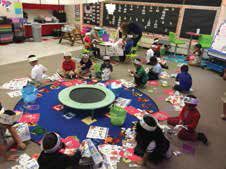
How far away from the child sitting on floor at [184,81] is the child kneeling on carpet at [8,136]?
3721 millimetres

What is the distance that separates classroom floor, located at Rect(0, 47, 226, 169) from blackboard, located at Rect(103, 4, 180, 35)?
7.48 ft

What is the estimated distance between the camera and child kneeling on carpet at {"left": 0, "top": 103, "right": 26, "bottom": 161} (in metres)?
2.53

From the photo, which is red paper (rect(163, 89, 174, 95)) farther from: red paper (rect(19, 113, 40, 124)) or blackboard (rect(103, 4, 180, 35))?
blackboard (rect(103, 4, 180, 35))

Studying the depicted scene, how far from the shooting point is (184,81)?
484cm

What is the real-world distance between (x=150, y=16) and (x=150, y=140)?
7246 mm

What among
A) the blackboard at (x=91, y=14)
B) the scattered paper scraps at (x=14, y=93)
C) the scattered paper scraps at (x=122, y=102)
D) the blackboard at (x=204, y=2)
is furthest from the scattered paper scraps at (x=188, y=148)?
the blackboard at (x=91, y=14)

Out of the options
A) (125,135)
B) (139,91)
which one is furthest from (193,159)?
(139,91)

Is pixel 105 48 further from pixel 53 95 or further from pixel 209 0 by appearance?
pixel 209 0

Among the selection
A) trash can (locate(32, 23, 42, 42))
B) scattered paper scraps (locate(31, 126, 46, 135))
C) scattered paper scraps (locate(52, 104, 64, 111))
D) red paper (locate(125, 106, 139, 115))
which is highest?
trash can (locate(32, 23, 42, 42))

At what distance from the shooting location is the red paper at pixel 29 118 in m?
3.41

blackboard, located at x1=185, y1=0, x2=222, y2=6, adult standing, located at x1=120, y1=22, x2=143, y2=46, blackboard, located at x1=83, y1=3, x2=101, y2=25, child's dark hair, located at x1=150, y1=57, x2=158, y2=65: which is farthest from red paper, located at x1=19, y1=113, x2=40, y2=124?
blackboard, located at x1=83, y1=3, x2=101, y2=25

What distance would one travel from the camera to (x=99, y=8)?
9812 millimetres

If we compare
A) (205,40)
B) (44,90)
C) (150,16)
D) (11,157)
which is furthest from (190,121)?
(150,16)

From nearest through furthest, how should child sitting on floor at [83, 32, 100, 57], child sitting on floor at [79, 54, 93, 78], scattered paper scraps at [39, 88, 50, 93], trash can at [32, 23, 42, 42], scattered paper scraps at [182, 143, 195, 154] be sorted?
scattered paper scraps at [182, 143, 195, 154] < scattered paper scraps at [39, 88, 50, 93] < child sitting on floor at [79, 54, 93, 78] < child sitting on floor at [83, 32, 100, 57] < trash can at [32, 23, 42, 42]
